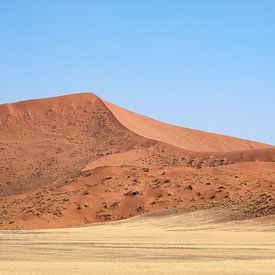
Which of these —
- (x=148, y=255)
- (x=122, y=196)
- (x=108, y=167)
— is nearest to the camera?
(x=148, y=255)

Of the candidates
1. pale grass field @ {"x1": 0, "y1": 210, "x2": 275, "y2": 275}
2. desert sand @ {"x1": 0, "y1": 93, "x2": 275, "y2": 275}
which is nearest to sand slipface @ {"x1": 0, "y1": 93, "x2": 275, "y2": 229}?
desert sand @ {"x1": 0, "y1": 93, "x2": 275, "y2": 275}

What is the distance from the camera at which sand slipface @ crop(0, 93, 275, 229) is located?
5662 centimetres

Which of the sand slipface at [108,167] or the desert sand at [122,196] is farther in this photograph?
the sand slipface at [108,167]

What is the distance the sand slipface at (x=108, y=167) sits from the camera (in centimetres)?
5662

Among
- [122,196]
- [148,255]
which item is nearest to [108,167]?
[122,196]

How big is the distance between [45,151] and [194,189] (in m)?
35.6

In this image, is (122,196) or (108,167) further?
(108,167)

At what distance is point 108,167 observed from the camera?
69.4 meters

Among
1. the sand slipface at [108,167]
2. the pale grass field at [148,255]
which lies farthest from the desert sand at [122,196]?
the sand slipface at [108,167]

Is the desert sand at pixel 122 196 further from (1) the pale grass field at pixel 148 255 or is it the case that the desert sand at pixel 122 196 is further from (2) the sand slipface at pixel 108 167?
(2) the sand slipface at pixel 108 167

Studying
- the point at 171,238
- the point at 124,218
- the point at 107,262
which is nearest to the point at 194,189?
the point at 124,218

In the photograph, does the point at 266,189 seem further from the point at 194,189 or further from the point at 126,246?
the point at 126,246

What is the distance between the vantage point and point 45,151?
91.2 m

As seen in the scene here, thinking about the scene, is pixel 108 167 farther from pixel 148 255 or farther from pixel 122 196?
pixel 148 255
